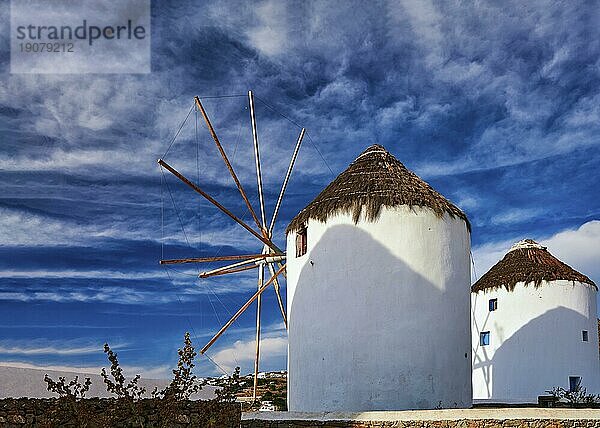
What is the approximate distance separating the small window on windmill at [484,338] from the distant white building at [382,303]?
29.1ft

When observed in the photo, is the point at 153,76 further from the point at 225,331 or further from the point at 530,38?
the point at 530,38

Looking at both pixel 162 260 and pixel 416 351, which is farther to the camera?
pixel 162 260

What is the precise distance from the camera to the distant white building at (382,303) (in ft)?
39.8

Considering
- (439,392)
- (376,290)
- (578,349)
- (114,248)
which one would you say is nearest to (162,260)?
(114,248)

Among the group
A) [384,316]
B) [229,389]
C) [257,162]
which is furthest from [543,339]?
[229,389]

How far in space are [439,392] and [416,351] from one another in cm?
79

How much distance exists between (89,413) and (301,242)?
558 centimetres

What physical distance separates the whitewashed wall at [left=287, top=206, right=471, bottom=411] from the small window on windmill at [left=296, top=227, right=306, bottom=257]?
37 cm

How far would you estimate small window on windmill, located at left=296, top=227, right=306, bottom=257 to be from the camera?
44.1 ft

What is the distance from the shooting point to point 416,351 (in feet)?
40.0

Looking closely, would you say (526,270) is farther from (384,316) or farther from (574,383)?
(384,316)

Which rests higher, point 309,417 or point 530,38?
point 530,38

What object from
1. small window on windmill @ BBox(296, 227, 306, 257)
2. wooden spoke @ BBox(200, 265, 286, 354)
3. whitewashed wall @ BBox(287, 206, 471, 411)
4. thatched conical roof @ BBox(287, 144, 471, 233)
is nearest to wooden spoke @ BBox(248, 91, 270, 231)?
wooden spoke @ BBox(200, 265, 286, 354)

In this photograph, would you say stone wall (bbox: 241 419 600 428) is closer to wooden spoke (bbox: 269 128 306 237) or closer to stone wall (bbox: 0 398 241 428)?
stone wall (bbox: 0 398 241 428)
